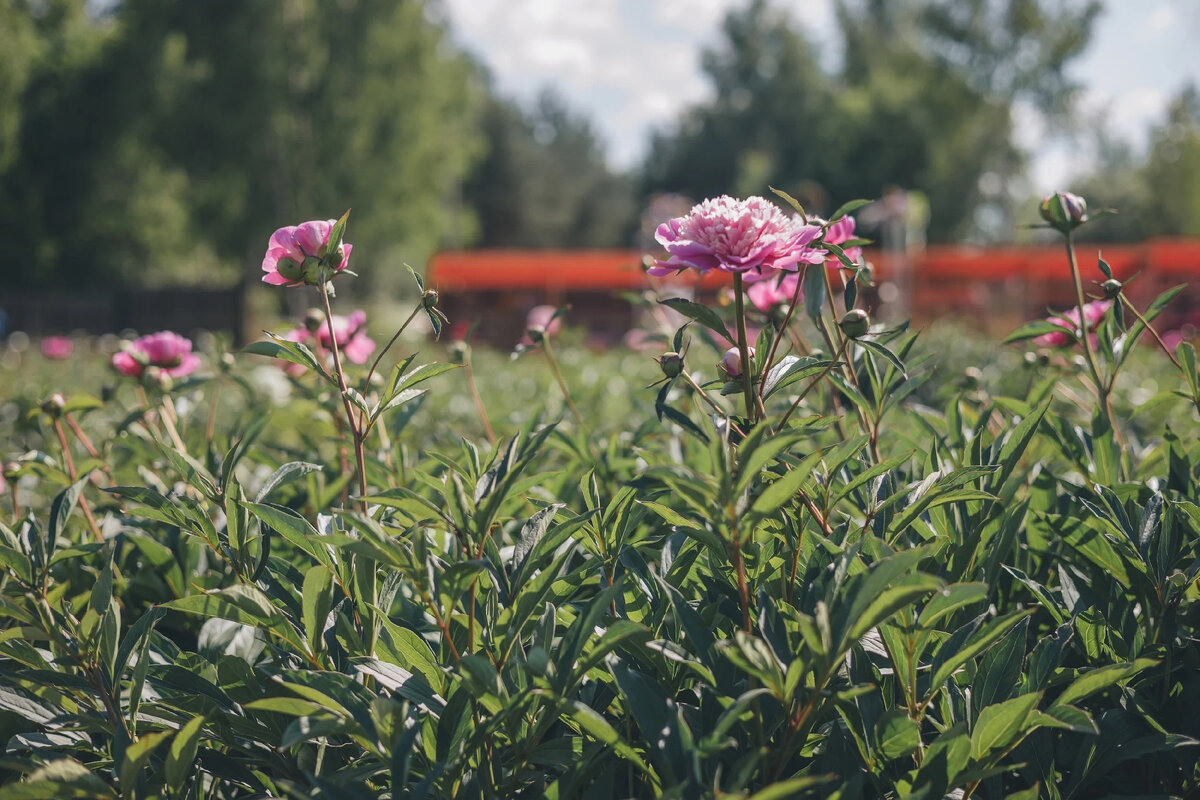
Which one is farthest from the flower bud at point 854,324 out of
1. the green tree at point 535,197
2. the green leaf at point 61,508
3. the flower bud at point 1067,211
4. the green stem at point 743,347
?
the green tree at point 535,197

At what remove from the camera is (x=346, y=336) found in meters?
1.94

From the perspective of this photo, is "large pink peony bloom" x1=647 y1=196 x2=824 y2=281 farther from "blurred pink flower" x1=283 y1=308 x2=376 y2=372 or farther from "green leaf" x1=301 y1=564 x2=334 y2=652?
"blurred pink flower" x1=283 y1=308 x2=376 y2=372

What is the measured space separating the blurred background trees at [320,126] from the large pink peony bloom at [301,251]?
59.6ft

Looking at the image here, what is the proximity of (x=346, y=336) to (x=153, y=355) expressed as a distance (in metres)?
0.43

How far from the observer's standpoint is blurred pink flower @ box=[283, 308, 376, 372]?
1.84 metres

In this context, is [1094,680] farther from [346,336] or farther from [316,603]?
[346,336]

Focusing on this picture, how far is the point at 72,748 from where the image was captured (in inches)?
42.9

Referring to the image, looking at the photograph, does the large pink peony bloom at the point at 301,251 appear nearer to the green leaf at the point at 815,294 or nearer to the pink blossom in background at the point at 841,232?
the green leaf at the point at 815,294

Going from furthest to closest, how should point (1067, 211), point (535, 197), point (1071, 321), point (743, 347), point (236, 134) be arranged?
point (535, 197) < point (236, 134) < point (1071, 321) < point (1067, 211) < point (743, 347)

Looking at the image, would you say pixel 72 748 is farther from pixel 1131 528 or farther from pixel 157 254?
pixel 157 254

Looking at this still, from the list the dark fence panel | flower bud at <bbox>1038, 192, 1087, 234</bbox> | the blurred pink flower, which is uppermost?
flower bud at <bbox>1038, 192, 1087, 234</bbox>

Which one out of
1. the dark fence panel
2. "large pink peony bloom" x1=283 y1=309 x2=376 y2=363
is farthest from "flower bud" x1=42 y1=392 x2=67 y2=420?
the dark fence panel

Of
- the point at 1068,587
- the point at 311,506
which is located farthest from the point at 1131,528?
the point at 311,506

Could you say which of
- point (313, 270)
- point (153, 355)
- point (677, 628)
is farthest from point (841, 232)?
point (153, 355)
